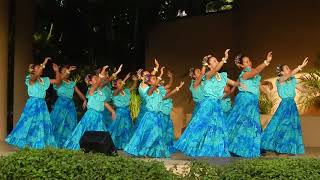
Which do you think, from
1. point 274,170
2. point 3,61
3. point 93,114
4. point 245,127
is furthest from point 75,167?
point 3,61

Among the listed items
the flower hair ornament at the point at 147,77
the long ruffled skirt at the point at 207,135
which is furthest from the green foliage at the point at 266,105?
the flower hair ornament at the point at 147,77

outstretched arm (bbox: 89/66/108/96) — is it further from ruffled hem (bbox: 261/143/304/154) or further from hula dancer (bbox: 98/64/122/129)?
ruffled hem (bbox: 261/143/304/154)

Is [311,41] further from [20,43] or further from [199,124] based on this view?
[20,43]

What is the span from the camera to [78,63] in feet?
66.2

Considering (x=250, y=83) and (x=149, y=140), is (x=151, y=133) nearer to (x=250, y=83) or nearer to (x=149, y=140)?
(x=149, y=140)

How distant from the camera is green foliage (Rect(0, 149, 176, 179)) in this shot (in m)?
6.79

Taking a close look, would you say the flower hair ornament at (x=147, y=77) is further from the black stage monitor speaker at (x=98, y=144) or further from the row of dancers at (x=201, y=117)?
the black stage monitor speaker at (x=98, y=144)

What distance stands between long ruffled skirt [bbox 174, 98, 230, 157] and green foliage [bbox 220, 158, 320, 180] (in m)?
3.43

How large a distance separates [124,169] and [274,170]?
1481mm

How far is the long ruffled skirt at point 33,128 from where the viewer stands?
11664 millimetres

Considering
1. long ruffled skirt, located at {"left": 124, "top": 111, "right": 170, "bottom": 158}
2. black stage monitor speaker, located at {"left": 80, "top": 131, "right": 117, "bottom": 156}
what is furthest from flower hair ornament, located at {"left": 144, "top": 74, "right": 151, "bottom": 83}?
black stage monitor speaker, located at {"left": 80, "top": 131, "right": 117, "bottom": 156}

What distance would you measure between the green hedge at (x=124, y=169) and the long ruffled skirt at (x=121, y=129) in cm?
581

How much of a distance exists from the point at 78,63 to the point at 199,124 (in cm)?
1024

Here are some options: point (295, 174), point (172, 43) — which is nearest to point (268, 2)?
point (172, 43)
